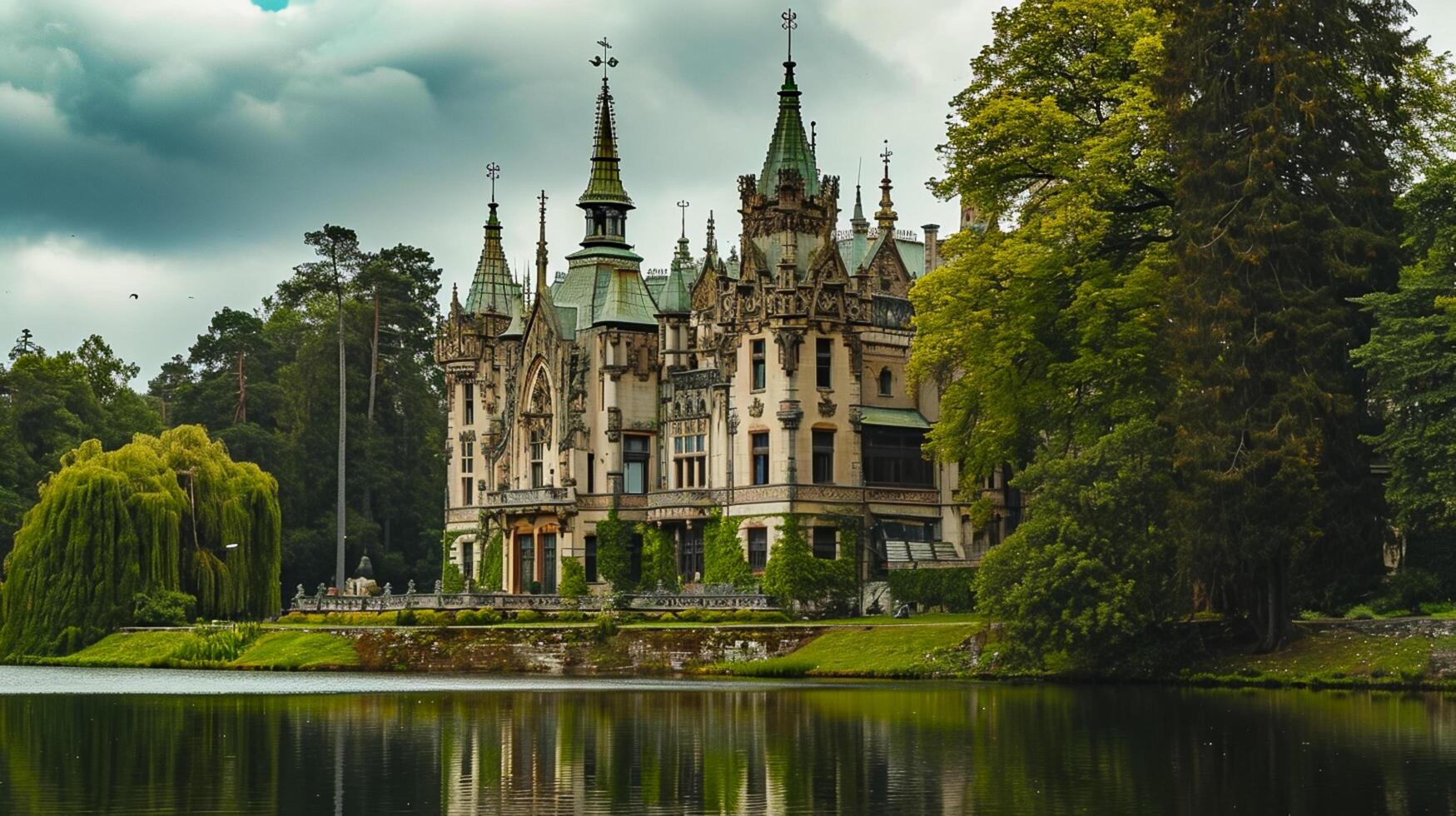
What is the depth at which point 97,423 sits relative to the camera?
10544 centimetres

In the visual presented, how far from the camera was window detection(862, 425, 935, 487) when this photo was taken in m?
77.4

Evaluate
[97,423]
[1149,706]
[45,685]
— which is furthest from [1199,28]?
[97,423]

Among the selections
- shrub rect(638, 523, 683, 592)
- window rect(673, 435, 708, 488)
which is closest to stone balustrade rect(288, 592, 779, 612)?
shrub rect(638, 523, 683, 592)

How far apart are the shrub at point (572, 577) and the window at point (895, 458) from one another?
11.9 meters

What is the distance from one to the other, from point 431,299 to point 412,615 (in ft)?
166

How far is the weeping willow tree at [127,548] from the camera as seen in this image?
70062 millimetres

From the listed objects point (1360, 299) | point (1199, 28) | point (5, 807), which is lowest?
point (5, 807)

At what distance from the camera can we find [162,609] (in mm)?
70375

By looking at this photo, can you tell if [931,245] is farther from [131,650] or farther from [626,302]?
[131,650]

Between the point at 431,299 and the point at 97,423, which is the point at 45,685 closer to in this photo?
the point at 97,423

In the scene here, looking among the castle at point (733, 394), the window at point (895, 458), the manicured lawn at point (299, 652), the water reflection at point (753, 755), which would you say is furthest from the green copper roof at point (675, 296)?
the water reflection at point (753, 755)

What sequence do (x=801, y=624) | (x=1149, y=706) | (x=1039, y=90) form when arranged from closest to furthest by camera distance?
(x=1149, y=706) → (x=1039, y=90) → (x=801, y=624)

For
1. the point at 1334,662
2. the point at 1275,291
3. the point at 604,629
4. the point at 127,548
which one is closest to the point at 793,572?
the point at 604,629

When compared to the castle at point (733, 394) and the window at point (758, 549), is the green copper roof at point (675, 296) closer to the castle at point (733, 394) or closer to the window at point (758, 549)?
the castle at point (733, 394)
